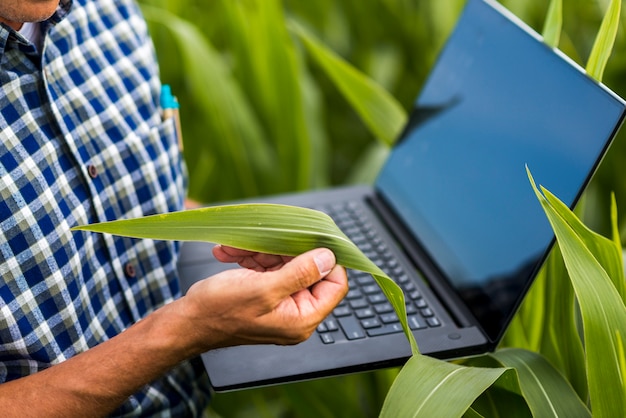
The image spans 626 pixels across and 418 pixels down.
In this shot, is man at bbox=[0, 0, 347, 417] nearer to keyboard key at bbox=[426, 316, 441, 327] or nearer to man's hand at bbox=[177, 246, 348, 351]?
man's hand at bbox=[177, 246, 348, 351]

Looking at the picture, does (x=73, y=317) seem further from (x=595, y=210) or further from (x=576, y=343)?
(x=595, y=210)

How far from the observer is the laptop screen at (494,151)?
0.57 meters

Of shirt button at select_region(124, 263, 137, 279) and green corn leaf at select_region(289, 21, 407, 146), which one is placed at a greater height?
green corn leaf at select_region(289, 21, 407, 146)

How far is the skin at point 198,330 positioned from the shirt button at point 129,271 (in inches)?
5.1

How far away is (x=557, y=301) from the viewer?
0.64m

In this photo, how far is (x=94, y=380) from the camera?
563 mm

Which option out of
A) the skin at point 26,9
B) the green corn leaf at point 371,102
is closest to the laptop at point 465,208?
the green corn leaf at point 371,102

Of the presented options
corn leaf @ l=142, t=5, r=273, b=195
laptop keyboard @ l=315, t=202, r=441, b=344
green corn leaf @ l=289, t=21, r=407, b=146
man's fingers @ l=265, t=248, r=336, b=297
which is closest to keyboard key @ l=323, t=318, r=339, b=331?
laptop keyboard @ l=315, t=202, r=441, b=344

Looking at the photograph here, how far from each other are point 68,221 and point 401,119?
431mm

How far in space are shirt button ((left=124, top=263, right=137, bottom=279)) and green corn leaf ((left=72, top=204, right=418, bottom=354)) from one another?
0.70 feet

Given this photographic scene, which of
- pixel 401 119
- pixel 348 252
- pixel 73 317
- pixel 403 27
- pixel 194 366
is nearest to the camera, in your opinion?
pixel 348 252

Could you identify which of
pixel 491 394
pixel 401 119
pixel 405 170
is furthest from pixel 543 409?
pixel 401 119

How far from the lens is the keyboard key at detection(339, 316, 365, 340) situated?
60 cm

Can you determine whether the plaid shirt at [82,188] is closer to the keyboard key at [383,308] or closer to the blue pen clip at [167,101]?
the blue pen clip at [167,101]
